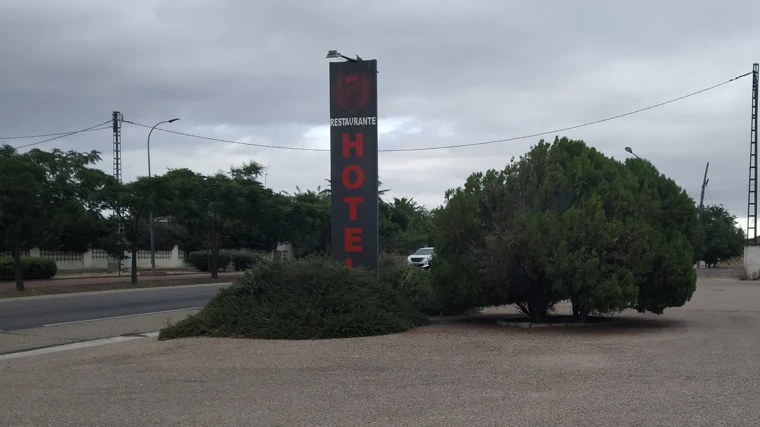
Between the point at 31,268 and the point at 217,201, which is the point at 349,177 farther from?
the point at 31,268

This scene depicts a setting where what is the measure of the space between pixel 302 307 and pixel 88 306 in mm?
11613

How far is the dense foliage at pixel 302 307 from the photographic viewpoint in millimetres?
14141

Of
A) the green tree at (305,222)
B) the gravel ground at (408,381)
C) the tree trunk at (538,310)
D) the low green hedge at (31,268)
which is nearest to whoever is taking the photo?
the gravel ground at (408,381)

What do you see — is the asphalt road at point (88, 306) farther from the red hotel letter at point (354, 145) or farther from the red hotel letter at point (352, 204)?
the red hotel letter at point (354, 145)

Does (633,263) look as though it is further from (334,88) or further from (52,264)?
(52,264)

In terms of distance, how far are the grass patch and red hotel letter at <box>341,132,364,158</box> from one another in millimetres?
11380

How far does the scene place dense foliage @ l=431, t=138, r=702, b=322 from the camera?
13961 mm

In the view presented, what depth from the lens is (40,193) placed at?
91.6 feet

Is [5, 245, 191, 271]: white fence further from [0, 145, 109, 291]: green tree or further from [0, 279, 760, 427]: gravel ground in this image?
[0, 279, 760, 427]: gravel ground

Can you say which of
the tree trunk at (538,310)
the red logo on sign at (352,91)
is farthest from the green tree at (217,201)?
the tree trunk at (538,310)

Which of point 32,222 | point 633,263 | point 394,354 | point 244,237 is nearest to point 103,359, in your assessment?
point 394,354

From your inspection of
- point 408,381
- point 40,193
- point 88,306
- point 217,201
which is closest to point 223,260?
point 217,201

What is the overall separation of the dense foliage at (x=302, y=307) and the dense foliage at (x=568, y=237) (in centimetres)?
155

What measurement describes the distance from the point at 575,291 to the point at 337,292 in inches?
175
